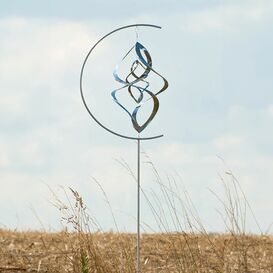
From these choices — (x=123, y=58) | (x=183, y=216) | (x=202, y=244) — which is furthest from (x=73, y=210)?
(x=202, y=244)

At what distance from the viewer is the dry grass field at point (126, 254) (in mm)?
6879

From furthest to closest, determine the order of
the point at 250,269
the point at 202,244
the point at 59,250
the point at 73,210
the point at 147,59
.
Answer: the point at 202,244, the point at 59,250, the point at 250,269, the point at 73,210, the point at 147,59

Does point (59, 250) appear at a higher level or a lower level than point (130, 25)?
lower

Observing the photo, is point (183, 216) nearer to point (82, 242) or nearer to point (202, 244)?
point (82, 242)

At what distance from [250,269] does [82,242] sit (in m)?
1.85

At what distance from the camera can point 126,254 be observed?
6746 millimetres

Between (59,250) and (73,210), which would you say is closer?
(73,210)

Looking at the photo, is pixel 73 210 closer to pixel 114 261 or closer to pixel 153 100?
pixel 114 261

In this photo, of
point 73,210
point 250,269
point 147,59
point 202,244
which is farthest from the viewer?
point 202,244

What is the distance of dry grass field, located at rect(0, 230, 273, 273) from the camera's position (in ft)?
22.6

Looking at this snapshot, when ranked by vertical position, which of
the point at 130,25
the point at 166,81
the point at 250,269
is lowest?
the point at 250,269

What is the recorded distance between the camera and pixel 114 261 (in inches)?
272

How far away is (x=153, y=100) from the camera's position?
5.88 m

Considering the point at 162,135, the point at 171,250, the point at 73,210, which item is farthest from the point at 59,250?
the point at 162,135
